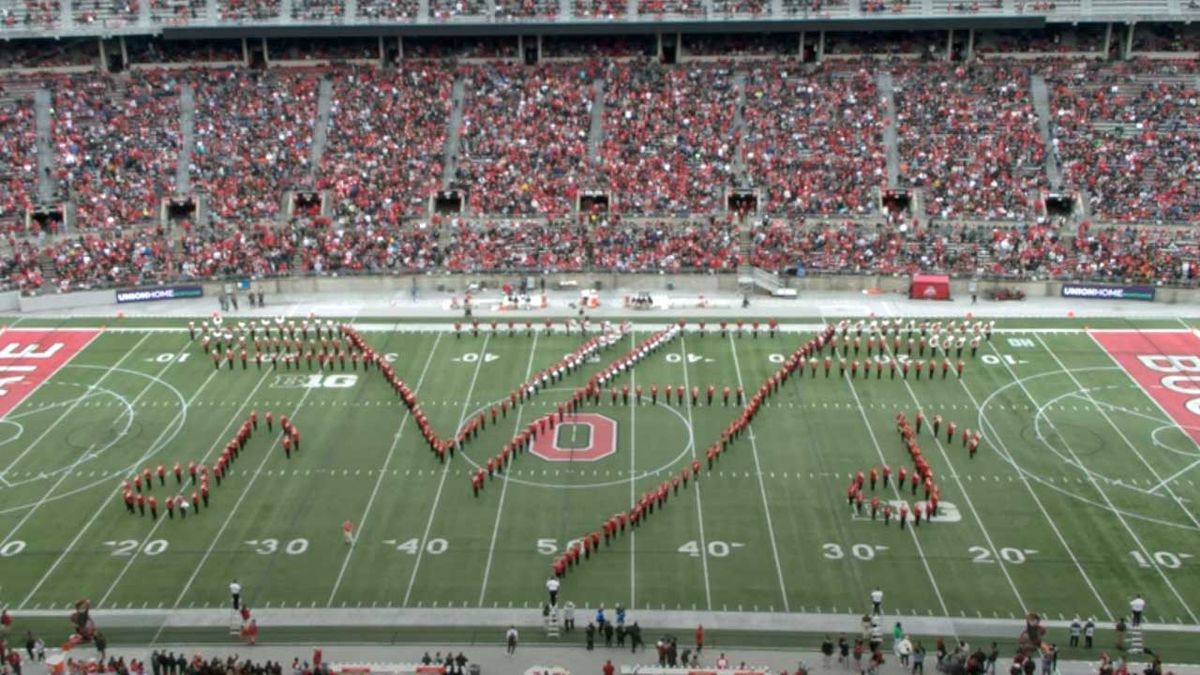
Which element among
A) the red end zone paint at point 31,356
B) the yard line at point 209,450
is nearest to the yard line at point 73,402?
the red end zone paint at point 31,356

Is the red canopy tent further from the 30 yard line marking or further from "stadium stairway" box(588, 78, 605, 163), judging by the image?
the 30 yard line marking

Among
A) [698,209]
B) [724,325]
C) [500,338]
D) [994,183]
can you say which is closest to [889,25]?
[994,183]

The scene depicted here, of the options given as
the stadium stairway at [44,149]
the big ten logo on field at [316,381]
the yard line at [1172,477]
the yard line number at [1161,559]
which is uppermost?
the stadium stairway at [44,149]

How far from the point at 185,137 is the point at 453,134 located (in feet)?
37.8

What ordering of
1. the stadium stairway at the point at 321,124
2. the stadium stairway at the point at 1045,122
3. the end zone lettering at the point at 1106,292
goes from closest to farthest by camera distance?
the end zone lettering at the point at 1106,292, the stadium stairway at the point at 1045,122, the stadium stairway at the point at 321,124

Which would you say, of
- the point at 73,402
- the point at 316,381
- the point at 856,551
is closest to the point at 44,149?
the point at 73,402

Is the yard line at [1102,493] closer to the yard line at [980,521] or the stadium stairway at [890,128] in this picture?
the yard line at [980,521]

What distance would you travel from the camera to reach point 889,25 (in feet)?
181

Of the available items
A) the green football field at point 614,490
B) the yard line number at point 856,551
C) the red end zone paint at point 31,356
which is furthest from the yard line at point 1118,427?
the red end zone paint at point 31,356

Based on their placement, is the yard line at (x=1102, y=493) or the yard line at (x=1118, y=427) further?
the yard line at (x=1118, y=427)

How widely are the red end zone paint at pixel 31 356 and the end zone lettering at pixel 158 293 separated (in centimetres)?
362

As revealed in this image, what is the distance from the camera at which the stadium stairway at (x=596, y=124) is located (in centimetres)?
5272

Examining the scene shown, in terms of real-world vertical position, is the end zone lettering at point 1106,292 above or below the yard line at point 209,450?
above

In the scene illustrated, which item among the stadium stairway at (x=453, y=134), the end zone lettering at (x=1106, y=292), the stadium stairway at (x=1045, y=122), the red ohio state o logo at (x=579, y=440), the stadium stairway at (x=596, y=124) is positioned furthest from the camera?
the stadium stairway at (x=596, y=124)
